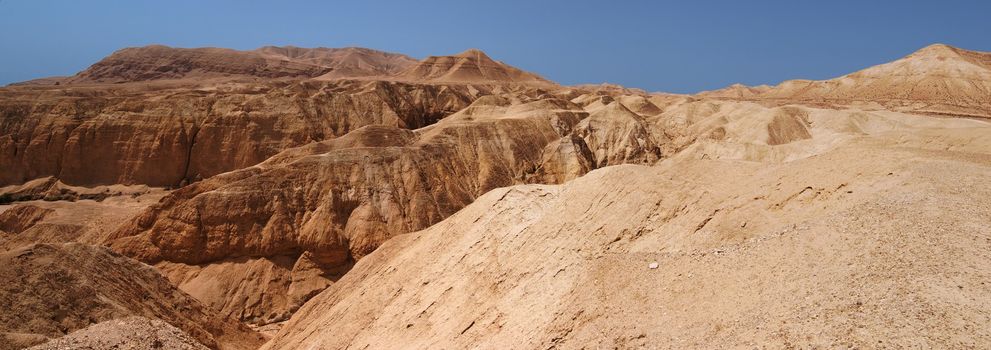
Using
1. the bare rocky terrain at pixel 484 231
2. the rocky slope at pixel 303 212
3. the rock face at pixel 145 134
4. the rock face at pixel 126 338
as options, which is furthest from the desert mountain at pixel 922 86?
the rock face at pixel 126 338

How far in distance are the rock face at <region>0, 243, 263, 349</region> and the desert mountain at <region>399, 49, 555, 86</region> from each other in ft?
247

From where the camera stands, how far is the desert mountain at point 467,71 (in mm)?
96500

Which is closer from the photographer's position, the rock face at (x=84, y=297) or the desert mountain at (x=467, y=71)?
the rock face at (x=84, y=297)

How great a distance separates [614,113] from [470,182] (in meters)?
16.2

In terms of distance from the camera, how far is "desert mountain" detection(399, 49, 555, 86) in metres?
96.5

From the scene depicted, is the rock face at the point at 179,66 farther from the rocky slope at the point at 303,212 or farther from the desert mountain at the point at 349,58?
the rocky slope at the point at 303,212

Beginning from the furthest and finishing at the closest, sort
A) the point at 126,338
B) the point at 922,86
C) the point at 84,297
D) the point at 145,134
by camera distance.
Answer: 1. the point at 922,86
2. the point at 145,134
3. the point at 84,297
4. the point at 126,338

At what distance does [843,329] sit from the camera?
25.4 feet

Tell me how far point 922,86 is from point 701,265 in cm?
6897

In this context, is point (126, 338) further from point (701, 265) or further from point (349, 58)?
point (349, 58)

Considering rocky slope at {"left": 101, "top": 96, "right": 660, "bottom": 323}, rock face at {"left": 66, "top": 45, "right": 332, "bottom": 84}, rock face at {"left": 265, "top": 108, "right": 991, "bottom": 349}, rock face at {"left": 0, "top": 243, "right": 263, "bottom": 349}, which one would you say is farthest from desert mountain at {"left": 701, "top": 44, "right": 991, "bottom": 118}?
rock face at {"left": 66, "top": 45, "right": 332, "bottom": 84}

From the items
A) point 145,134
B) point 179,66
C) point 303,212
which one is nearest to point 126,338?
point 303,212

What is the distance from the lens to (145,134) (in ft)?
140

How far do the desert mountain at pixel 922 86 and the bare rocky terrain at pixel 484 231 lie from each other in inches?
843
